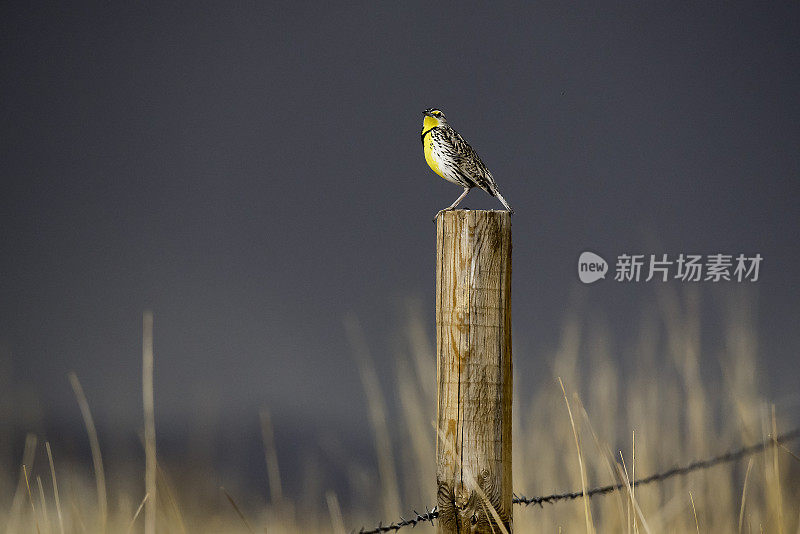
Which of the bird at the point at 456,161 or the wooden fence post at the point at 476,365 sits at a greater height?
the bird at the point at 456,161

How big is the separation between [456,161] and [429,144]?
113 mm

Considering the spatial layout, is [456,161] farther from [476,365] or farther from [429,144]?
[476,365]

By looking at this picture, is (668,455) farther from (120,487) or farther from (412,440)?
(120,487)

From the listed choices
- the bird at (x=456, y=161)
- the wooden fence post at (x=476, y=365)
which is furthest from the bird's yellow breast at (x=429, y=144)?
the wooden fence post at (x=476, y=365)

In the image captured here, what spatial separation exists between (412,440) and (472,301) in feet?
3.86

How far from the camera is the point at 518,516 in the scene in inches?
109

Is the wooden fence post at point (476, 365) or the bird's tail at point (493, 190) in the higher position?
the bird's tail at point (493, 190)

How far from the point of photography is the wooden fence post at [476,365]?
142 centimetres

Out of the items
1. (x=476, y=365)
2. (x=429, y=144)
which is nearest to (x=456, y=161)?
(x=429, y=144)

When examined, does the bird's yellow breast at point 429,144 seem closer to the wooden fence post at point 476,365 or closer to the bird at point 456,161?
the bird at point 456,161

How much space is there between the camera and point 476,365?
1.43 m

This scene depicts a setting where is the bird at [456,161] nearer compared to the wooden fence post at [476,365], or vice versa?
the wooden fence post at [476,365]

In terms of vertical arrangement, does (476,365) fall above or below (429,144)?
below

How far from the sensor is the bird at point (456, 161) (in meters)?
1.71
